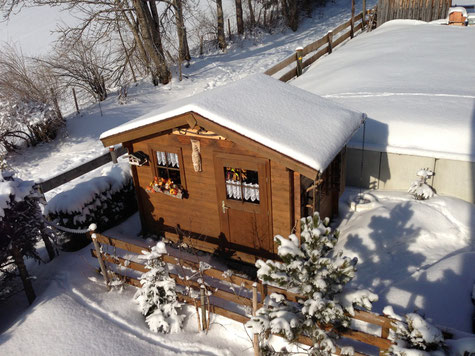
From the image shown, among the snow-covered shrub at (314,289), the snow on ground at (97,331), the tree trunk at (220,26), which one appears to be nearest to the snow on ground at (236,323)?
the snow on ground at (97,331)

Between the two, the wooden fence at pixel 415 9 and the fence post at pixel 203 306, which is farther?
the wooden fence at pixel 415 9

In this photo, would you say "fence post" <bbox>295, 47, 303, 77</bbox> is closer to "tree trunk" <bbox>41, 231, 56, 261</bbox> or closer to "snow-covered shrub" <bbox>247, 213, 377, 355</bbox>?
"tree trunk" <bbox>41, 231, 56, 261</bbox>

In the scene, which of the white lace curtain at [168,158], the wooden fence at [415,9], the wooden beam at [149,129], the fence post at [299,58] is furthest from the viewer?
the wooden fence at [415,9]

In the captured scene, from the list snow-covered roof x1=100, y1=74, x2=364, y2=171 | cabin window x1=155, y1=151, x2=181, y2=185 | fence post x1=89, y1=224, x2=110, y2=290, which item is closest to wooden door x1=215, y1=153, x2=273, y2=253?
snow-covered roof x1=100, y1=74, x2=364, y2=171

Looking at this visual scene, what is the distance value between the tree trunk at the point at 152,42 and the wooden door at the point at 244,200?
560 inches

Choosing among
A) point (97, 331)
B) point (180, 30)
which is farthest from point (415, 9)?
point (97, 331)

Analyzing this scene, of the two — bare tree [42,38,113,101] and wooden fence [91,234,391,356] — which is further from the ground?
bare tree [42,38,113,101]

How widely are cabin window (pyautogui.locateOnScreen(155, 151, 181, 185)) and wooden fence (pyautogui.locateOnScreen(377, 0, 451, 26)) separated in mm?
18278

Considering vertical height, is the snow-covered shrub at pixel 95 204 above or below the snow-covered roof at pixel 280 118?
below

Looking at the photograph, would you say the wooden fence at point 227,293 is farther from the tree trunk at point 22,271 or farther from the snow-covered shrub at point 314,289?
the tree trunk at point 22,271

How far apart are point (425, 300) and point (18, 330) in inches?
226

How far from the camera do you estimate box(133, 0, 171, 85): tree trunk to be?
18.2 meters

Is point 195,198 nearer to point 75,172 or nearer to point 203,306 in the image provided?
point 203,306

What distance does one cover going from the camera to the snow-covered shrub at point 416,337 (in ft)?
11.6
